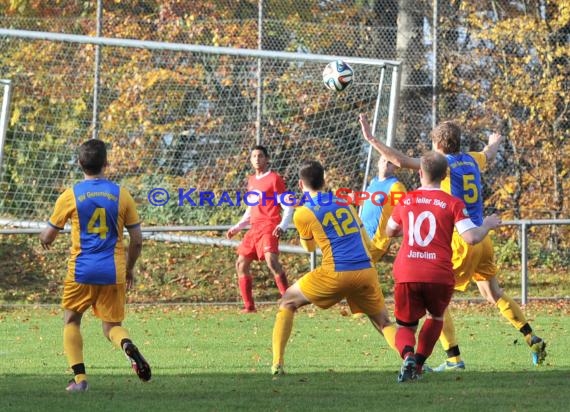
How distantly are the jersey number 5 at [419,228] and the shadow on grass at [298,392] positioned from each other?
98cm

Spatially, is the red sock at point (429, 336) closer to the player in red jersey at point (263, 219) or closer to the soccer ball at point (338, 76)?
the soccer ball at point (338, 76)

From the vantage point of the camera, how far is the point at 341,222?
8422 mm

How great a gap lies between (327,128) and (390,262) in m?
3.11

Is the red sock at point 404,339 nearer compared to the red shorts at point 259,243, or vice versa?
the red sock at point 404,339

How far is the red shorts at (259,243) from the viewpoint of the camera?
13.9 m

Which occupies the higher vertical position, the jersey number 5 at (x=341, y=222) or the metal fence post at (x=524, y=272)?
the jersey number 5 at (x=341, y=222)

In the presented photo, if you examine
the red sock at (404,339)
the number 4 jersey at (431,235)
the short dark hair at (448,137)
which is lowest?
the red sock at (404,339)

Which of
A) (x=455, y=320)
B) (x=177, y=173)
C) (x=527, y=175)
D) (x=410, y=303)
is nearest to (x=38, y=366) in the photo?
(x=410, y=303)

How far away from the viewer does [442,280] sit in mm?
7688

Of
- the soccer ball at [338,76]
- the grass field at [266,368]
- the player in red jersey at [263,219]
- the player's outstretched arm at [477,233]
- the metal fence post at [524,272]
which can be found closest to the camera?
the grass field at [266,368]

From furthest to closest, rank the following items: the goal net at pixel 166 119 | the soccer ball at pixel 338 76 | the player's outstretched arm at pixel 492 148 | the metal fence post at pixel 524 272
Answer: the goal net at pixel 166 119, the metal fence post at pixel 524 272, the soccer ball at pixel 338 76, the player's outstretched arm at pixel 492 148

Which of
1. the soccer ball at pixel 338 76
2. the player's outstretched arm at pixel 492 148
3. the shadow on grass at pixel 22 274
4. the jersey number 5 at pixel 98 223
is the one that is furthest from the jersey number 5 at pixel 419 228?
the shadow on grass at pixel 22 274

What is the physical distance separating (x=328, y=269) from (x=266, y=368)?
3.73 feet

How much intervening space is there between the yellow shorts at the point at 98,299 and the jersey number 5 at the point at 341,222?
1.62 meters
